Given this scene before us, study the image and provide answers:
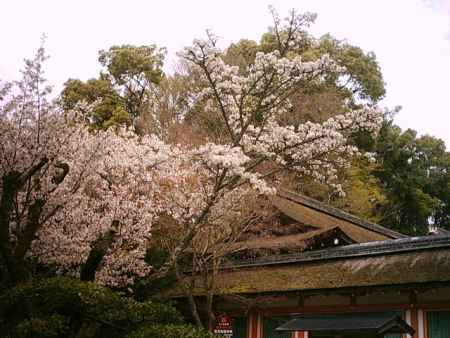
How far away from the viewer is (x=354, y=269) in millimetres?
12805

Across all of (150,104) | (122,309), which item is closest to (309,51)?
(150,104)

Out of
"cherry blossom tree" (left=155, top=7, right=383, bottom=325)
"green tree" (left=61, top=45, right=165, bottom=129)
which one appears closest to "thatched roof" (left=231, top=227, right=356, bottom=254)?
"cherry blossom tree" (left=155, top=7, right=383, bottom=325)

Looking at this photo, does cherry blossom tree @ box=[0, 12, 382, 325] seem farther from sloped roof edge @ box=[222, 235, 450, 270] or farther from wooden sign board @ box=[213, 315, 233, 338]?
wooden sign board @ box=[213, 315, 233, 338]

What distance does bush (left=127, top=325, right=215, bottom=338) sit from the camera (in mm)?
7863

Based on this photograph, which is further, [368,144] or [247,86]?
[368,144]

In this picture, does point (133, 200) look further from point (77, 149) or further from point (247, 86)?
point (247, 86)

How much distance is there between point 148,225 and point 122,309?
3.94 m

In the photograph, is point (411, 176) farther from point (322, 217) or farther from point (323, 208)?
point (322, 217)

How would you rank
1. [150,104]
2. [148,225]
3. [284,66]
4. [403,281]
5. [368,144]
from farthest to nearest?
1. [368,144]
2. [150,104]
3. [148,225]
4. [403,281]
5. [284,66]

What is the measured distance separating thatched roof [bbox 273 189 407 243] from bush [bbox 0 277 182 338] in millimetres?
9346

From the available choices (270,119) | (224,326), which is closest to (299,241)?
(224,326)

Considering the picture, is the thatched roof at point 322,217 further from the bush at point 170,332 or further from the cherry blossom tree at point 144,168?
the bush at point 170,332

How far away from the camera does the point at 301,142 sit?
32.3 feet

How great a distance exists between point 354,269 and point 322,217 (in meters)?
5.43
